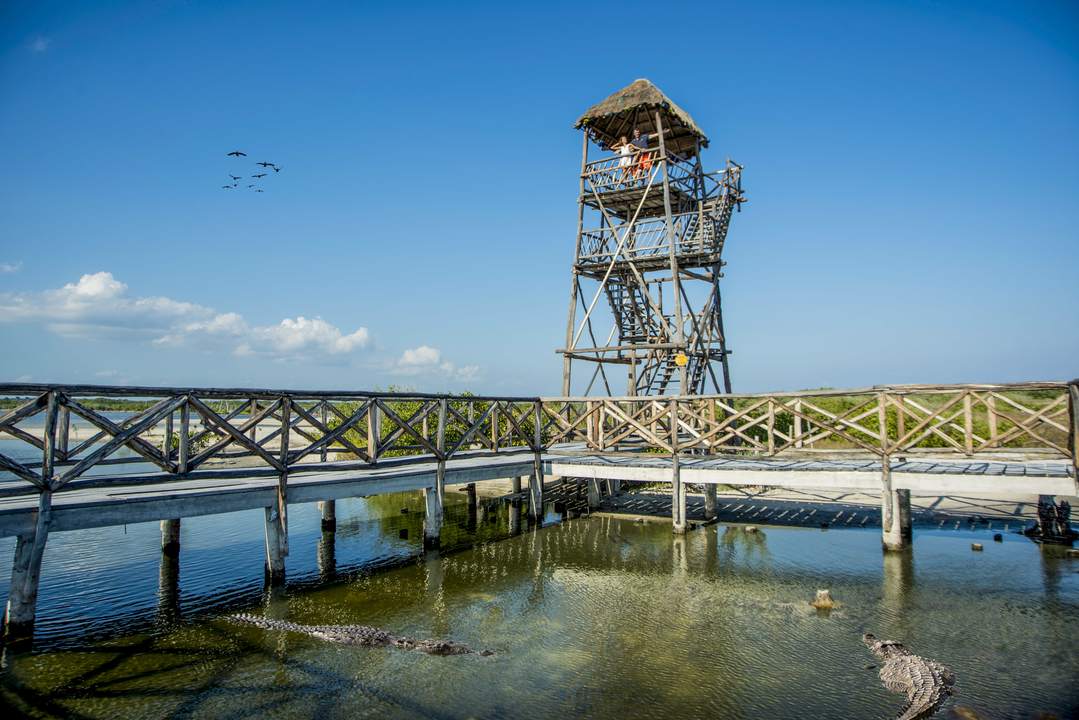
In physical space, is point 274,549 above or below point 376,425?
below

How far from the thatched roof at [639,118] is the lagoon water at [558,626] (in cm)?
1324

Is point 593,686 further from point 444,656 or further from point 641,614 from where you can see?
point 641,614

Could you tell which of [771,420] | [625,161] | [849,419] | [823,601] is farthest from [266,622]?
[625,161]

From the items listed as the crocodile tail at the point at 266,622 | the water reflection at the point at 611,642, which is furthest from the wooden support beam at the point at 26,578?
the crocodile tail at the point at 266,622

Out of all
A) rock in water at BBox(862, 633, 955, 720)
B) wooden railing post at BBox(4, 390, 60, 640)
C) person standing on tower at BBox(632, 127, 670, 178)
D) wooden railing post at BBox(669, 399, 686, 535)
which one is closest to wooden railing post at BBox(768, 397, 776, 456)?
wooden railing post at BBox(669, 399, 686, 535)

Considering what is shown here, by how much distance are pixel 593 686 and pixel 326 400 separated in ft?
22.8

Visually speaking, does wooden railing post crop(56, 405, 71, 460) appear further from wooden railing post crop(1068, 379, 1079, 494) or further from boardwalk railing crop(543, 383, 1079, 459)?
wooden railing post crop(1068, 379, 1079, 494)

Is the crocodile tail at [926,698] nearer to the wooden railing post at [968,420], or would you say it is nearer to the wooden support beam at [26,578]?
the wooden railing post at [968,420]

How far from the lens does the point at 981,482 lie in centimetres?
1101

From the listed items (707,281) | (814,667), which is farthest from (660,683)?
(707,281)

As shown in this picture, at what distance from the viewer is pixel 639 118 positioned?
2105 cm

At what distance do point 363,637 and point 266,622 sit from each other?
1.57 meters

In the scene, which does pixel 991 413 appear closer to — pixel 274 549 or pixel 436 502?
pixel 436 502

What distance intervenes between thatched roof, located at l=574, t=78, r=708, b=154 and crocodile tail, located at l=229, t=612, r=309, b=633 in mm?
17198
